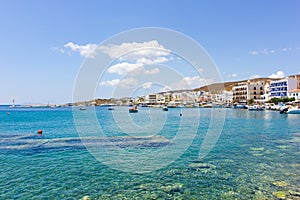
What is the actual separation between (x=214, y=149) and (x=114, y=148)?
298 inches

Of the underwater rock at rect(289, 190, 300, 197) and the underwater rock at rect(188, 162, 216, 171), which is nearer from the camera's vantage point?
the underwater rock at rect(289, 190, 300, 197)

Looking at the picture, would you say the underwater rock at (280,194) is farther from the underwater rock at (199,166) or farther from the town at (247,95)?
the town at (247,95)

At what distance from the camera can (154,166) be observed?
490 inches

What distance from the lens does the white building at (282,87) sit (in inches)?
3214

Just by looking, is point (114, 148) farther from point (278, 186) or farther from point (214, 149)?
point (278, 186)

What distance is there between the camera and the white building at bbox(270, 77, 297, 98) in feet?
268

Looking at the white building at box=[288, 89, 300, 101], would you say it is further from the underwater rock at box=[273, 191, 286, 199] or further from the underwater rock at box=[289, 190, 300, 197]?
the underwater rock at box=[273, 191, 286, 199]

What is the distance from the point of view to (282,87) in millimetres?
83875

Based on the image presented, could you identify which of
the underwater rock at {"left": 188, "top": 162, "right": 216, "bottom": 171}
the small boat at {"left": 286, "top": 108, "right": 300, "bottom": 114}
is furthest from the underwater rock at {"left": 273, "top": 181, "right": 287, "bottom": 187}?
the small boat at {"left": 286, "top": 108, "right": 300, "bottom": 114}

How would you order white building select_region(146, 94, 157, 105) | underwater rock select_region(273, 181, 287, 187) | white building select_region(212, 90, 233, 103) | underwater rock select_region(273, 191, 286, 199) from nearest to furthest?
underwater rock select_region(273, 191, 286, 199)
underwater rock select_region(273, 181, 287, 187)
white building select_region(146, 94, 157, 105)
white building select_region(212, 90, 233, 103)

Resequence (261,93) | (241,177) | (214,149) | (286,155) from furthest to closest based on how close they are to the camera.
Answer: (261,93) → (214,149) → (286,155) → (241,177)

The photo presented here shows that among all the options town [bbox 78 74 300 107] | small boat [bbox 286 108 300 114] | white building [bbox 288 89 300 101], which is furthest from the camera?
town [bbox 78 74 300 107]

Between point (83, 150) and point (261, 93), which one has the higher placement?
point (261, 93)

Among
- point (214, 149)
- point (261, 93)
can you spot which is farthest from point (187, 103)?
point (214, 149)
